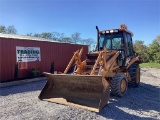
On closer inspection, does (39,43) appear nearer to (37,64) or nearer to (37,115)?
(37,64)

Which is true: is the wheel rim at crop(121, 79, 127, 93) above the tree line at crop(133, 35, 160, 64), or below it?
below

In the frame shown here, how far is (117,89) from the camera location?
6328mm

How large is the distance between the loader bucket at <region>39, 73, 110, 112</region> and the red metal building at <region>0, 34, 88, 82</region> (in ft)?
14.9

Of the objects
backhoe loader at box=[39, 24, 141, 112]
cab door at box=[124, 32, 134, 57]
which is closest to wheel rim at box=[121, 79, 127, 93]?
backhoe loader at box=[39, 24, 141, 112]

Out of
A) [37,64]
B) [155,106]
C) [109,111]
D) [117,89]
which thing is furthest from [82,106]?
[37,64]

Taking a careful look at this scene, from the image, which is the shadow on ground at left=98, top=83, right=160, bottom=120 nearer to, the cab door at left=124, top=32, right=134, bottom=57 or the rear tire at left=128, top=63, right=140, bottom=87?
the rear tire at left=128, top=63, right=140, bottom=87

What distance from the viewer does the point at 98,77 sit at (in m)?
5.23

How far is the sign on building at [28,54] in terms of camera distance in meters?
10.6

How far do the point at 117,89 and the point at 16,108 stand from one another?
3.06 m

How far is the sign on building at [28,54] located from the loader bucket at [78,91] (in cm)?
492

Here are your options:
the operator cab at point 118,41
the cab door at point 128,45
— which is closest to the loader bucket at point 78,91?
the operator cab at point 118,41

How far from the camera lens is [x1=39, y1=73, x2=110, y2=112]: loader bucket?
528 centimetres

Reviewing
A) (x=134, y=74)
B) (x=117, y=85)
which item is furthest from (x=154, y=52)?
(x=117, y=85)

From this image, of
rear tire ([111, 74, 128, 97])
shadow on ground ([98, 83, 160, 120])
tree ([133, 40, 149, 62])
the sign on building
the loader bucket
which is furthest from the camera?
tree ([133, 40, 149, 62])
